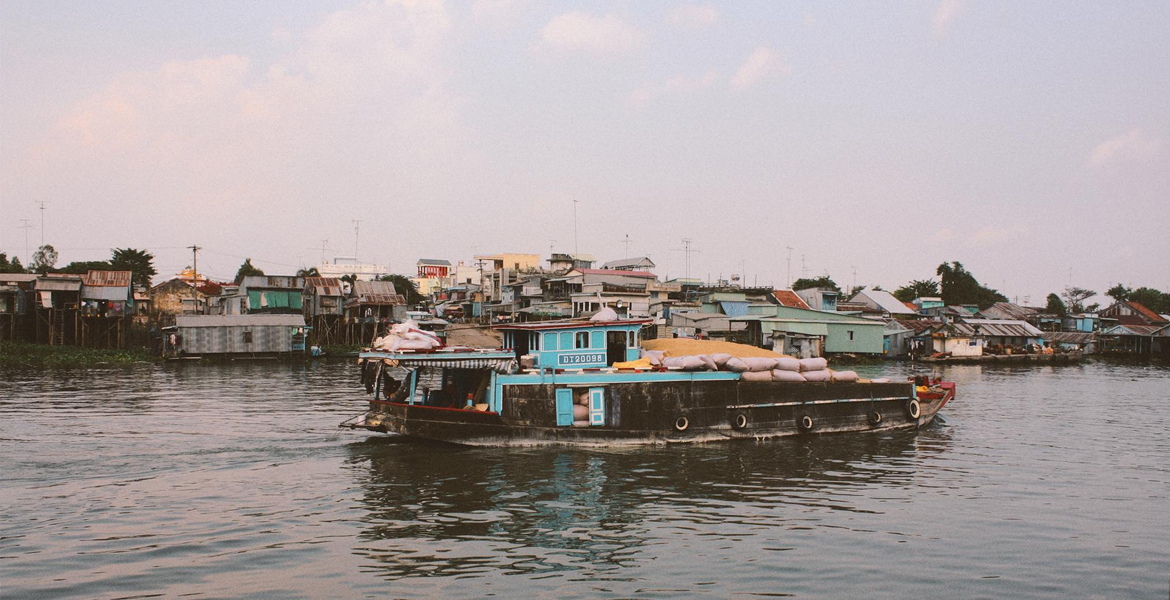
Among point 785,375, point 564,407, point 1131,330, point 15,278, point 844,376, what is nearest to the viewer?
point 564,407

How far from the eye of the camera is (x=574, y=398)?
20.8 m

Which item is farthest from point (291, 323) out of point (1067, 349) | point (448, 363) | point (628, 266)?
point (1067, 349)

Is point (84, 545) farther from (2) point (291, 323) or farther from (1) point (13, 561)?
(2) point (291, 323)

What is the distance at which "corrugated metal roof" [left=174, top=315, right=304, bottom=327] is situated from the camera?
51.2m

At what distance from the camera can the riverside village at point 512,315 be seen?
52000 millimetres

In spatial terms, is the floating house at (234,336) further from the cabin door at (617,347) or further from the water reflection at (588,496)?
the cabin door at (617,347)

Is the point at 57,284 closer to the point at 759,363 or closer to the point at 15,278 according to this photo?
the point at 15,278

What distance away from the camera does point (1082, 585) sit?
35.8 ft

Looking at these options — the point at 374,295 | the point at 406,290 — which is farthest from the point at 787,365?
the point at 406,290

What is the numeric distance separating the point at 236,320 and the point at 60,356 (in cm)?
1009

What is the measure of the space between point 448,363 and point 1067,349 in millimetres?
64677

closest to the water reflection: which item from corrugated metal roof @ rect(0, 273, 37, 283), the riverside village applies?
the riverside village

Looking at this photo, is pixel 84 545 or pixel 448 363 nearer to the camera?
pixel 84 545

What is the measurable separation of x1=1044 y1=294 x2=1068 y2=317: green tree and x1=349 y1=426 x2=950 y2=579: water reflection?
73597 mm
